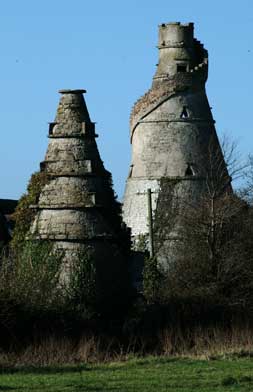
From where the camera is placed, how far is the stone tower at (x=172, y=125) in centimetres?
4900

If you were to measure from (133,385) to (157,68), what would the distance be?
33714mm

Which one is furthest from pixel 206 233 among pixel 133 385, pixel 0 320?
pixel 133 385

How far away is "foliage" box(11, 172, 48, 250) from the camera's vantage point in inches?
1433

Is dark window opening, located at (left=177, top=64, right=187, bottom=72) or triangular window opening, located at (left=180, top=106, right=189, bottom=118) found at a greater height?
dark window opening, located at (left=177, top=64, right=187, bottom=72)

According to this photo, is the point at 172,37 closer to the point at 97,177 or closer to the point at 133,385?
the point at 97,177

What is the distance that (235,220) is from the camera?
3744 cm

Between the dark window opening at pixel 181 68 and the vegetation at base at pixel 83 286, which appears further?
the dark window opening at pixel 181 68

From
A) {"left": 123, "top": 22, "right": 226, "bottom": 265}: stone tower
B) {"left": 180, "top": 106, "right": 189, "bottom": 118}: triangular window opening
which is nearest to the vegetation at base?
{"left": 123, "top": 22, "right": 226, "bottom": 265}: stone tower

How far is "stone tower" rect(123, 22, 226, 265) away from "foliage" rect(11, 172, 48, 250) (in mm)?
11440

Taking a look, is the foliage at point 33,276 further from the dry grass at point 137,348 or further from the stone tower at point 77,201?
the dry grass at point 137,348

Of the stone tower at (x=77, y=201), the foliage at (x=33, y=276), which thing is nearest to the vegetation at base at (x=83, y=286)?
the stone tower at (x=77, y=201)

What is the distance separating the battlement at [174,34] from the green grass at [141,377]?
28.8 metres

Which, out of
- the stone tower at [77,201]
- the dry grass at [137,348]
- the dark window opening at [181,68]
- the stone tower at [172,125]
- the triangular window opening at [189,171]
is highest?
the dark window opening at [181,68]

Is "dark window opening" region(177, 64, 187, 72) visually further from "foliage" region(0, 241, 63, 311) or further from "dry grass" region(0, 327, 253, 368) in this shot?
"dry grass" region(0, 327, 253, 368)
